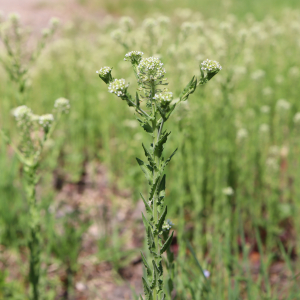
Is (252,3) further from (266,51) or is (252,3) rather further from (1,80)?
(1,80)

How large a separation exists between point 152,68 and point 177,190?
1638 mm

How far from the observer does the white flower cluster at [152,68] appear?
104 centimetres

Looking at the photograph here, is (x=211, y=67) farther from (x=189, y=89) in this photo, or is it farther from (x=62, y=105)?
(x=62, y=105)

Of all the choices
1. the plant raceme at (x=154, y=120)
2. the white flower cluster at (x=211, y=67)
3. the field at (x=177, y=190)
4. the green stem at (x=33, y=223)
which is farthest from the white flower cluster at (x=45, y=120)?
the white flower cluster at (x=211, y=67)

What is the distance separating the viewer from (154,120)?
1.08 m

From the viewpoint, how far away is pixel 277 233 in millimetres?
2875

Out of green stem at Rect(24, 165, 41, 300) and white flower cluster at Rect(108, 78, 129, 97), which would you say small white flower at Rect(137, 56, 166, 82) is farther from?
green stem at Rect(24, 165, 41, 300)

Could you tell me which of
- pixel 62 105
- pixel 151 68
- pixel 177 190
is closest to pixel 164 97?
pixel 151 68

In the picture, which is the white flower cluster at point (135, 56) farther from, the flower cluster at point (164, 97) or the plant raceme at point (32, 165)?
the plant raceme at point (32, 165)

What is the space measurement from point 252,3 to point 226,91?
1259 cm

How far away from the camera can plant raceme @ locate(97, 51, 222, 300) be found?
3.45 ft

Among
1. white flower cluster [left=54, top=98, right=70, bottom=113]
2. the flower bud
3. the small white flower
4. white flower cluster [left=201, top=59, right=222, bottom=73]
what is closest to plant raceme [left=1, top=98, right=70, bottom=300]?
white flower cluster [left=54, top=98, right=70, bottom=113]

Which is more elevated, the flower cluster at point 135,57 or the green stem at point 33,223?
the flower cluster at point 135,57

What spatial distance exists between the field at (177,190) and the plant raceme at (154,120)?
1.62 ft
